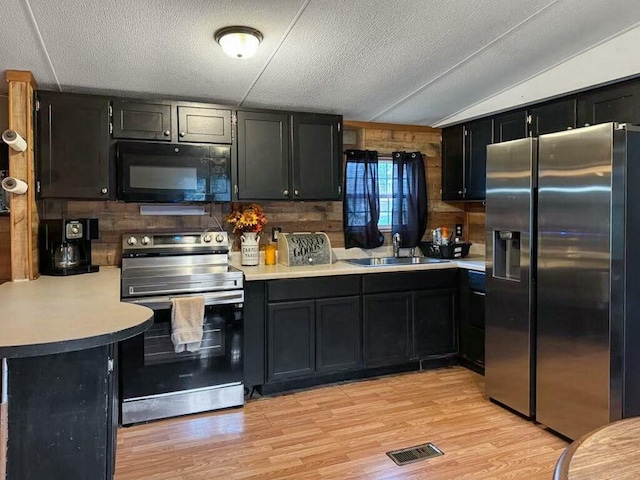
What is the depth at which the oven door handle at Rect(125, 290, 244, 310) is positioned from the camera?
288cm

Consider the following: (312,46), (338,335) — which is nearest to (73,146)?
(312,46)

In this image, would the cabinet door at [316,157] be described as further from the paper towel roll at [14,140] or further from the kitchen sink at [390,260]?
the paper towel roll at [14,140]

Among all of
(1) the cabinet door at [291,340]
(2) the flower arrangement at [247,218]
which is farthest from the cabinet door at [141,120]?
(1) the cabinet door at [291,340]

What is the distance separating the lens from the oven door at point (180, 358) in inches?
114

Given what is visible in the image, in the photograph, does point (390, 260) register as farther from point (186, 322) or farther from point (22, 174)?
point (22, 174)

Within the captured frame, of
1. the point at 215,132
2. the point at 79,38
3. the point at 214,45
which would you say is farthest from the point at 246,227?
the point at 79,38

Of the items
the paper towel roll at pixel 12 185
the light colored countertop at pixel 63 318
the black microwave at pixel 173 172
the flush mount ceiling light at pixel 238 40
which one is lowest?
the light colored countertop at pixel 63 318

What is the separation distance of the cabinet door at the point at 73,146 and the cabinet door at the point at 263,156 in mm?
896

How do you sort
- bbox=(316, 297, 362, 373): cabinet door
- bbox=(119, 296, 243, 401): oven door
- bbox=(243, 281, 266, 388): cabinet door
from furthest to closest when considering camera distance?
1. bbox=(316, 297, 362, 373): cabinet door
2. bbox=(243, 281, 266, 388): cabinet door
3. bbox=(119, 296, 243, 401): oven door

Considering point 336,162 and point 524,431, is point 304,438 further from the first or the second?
point 336,162

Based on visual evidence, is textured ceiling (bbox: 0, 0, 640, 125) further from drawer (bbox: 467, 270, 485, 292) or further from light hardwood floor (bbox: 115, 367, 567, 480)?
light hardwood floor (bbox: 115, 367, 567, 480)

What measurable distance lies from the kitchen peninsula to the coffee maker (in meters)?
1.18

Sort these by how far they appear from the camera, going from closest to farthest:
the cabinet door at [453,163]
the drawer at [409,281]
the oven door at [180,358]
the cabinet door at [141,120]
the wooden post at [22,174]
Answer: the wooden post at [22,174], the oven door at [180,358], the cabinet door at [141,120], the drawer at [409,281], the cabinet door at [453,163]

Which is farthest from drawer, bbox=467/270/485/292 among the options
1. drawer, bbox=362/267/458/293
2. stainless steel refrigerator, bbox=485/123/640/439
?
stainless steel refrigerator, bbox=485/123/640/439
